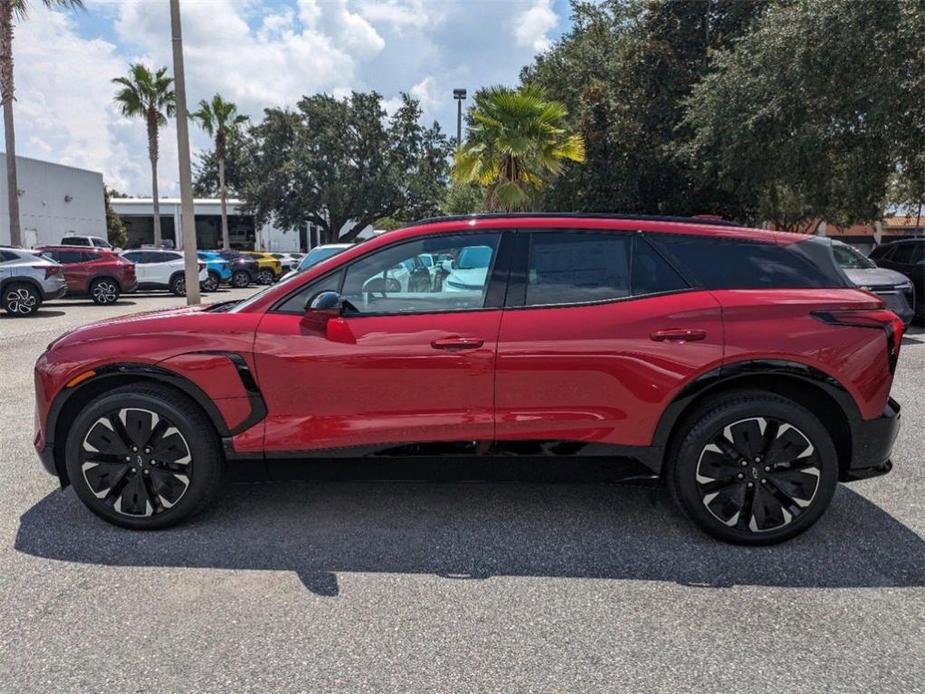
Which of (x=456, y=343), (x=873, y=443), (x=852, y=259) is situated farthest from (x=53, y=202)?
(x=873, y=443)

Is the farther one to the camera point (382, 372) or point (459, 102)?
point (459, 102)

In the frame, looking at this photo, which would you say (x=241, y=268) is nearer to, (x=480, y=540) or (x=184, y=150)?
(x=184, y=150)

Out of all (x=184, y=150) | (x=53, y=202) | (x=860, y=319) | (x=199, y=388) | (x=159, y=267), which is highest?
(x=53, y=202)

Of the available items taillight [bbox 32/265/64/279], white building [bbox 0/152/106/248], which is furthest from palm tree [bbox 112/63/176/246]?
taillight [bbox 32/265/64/279]

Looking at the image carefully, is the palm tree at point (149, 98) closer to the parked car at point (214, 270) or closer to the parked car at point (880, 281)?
the parked car at point (214, 270)

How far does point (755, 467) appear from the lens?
3594mm

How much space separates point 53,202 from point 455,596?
40.9 meters

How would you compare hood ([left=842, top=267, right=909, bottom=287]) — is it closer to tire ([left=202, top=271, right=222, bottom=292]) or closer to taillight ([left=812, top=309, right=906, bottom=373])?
taillight ([left=812, top=309, right=906, bottom=373])

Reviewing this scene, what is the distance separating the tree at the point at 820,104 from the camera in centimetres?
1344

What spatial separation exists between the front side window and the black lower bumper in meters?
2.12

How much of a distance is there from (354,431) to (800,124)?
15980 mm

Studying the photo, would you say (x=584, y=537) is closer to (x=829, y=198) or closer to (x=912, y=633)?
(x=912, y=633)

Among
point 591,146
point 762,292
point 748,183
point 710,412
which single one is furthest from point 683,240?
point 591,146

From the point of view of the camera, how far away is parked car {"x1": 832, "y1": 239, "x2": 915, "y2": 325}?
36.5 feet
